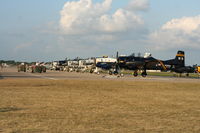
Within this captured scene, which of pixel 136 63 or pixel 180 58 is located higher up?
pixel 180 58

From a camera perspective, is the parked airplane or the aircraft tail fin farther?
the aircraft tail fin

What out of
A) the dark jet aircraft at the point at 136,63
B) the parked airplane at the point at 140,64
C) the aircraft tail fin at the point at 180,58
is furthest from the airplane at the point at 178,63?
the dark jet aircraft at the point at 136,63

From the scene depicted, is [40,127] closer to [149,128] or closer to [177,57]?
[149,128]

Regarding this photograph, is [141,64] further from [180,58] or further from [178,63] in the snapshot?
[180,58]

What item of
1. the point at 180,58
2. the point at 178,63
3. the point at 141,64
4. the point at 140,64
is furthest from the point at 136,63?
the point at 180,58

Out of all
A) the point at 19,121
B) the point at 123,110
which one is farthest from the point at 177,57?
the point at 19,121

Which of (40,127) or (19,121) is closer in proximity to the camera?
(40,127)

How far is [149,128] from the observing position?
9.66m

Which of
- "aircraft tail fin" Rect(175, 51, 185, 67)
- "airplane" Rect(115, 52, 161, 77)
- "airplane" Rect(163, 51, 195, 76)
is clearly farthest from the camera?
"aircraft tail fin" Rect(175, 51, 185, 67)

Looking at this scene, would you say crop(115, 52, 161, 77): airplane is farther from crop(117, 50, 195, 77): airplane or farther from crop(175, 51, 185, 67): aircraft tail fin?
crop(175, 51, 185, 67): aircraft tail fin

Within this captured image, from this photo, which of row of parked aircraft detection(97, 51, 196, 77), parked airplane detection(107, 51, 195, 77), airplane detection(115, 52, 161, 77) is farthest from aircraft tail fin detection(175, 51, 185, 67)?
airplane detection(115, 52, 161, 77)

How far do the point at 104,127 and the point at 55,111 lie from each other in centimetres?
407

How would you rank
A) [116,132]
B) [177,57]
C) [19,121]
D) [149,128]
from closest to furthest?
[116,132] < [149,128] < [19,121] < [177,57]

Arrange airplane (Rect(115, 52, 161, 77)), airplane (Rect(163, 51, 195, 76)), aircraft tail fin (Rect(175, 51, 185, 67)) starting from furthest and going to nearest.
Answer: aircraft tail fin (Rect(175, 51, 185, 67)), airplane (Rect(163, 51, 195, 76)), airplane (Rect(115, 52, 161, 77))
